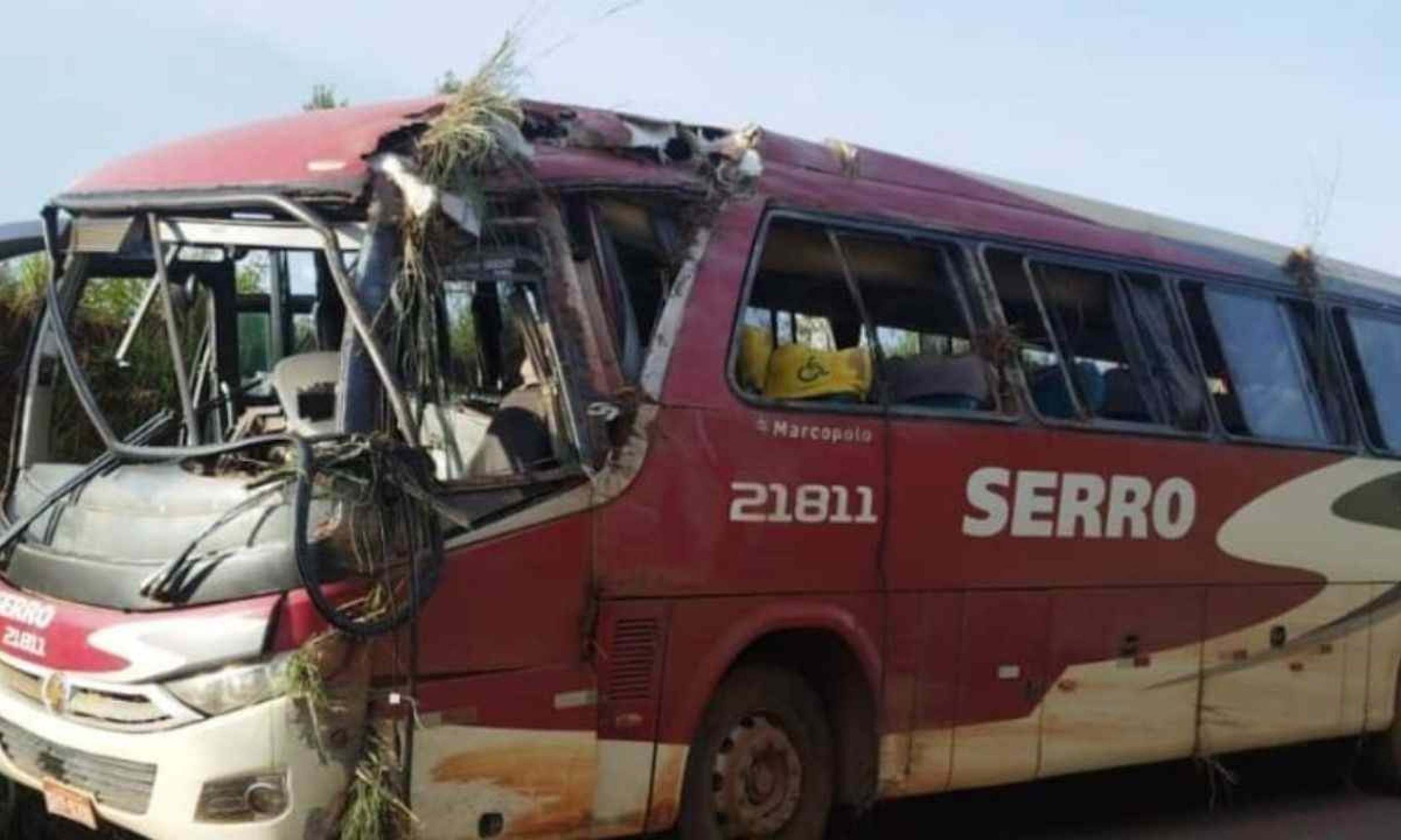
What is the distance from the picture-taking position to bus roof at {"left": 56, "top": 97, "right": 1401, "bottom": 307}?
5867 mm

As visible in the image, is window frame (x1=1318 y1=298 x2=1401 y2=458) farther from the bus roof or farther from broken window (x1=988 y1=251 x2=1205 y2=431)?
broken window (x1=988 y1=251 x2=1205 y2=431)

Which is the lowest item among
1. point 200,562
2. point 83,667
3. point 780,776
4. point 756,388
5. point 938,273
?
point 780,776

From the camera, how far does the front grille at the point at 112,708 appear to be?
5562mm

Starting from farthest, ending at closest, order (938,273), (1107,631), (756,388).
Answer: (1107,631)
(938,273)
(756,388)

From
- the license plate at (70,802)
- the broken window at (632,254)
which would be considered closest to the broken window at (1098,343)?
the broken window at (632,254)

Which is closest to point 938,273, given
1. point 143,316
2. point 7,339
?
point 143,316

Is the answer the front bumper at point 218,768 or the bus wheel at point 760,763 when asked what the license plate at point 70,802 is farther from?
the bus wheel at point 760,763

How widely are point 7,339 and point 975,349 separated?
16.4ft

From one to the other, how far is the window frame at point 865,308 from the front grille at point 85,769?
250cm

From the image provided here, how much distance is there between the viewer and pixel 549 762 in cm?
597

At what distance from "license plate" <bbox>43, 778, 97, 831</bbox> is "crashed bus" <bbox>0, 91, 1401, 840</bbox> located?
3 cm

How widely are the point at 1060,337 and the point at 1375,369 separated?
10.5ft

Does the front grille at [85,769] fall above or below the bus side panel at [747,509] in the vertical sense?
below

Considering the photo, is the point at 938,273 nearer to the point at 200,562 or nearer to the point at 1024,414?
the point at 1024,414
